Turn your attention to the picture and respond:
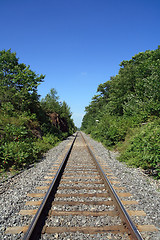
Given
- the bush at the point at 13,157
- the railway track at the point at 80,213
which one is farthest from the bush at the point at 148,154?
the bush at the point at 13,157

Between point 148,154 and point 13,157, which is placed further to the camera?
point 13,157

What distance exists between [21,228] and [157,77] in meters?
11.9

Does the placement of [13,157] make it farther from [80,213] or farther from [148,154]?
[148,154]

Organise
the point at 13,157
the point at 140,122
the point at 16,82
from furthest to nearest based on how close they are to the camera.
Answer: the point at 16,82 → the point at 140,122 → the point at 13,157

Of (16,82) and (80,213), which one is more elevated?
(16,82)

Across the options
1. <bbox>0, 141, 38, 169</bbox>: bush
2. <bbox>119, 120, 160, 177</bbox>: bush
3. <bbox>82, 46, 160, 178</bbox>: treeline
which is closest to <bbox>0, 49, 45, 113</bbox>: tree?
<bbox>0, 141, 38, 169</bbox>: bush

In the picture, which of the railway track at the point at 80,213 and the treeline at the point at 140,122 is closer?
the railway track at the point at 80,213

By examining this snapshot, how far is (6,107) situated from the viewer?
10727 mm

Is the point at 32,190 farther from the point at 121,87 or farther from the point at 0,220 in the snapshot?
the point at 121,87

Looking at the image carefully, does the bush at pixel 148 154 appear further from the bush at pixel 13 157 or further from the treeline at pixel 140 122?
the bush at pixel 13 157

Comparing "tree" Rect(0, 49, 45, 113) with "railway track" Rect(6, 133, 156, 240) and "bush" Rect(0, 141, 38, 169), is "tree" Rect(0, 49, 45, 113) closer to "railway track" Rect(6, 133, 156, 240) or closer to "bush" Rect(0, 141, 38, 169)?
"bush" Rect(0, 141, 38, 169)

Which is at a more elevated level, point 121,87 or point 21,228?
point 121,87

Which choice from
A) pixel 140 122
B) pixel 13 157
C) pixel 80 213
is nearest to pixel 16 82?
pixel 13 157

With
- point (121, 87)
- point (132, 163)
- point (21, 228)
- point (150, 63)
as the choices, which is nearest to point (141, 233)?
point (21, 228)
